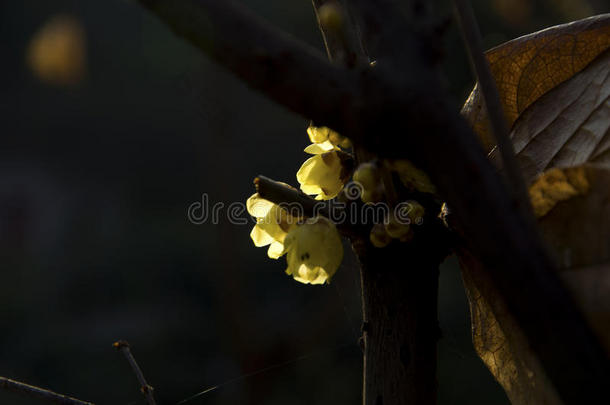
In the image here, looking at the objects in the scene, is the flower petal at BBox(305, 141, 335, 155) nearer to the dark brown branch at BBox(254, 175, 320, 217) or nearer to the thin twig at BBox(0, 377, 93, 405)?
the dark brown branch at BBox(254, 175, 320, 217)

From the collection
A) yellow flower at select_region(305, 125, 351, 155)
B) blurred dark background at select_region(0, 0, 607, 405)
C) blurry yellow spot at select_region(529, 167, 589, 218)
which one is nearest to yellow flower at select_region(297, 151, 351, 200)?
yellow flower at select_region(305, 125, 351, 155)

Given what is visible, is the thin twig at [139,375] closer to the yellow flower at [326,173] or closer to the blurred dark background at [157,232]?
the yellow flower at [326,173]

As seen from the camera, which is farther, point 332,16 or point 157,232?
point 157,232

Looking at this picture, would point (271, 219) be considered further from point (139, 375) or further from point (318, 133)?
point (139, 375)

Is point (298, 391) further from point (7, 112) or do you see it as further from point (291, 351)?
point (7, 112)

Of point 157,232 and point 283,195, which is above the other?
point 157,232

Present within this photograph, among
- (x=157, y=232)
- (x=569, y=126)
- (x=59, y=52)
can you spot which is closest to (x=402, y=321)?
(x=569, y=126)

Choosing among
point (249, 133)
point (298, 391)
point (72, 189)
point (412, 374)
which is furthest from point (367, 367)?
point (72, 189)
